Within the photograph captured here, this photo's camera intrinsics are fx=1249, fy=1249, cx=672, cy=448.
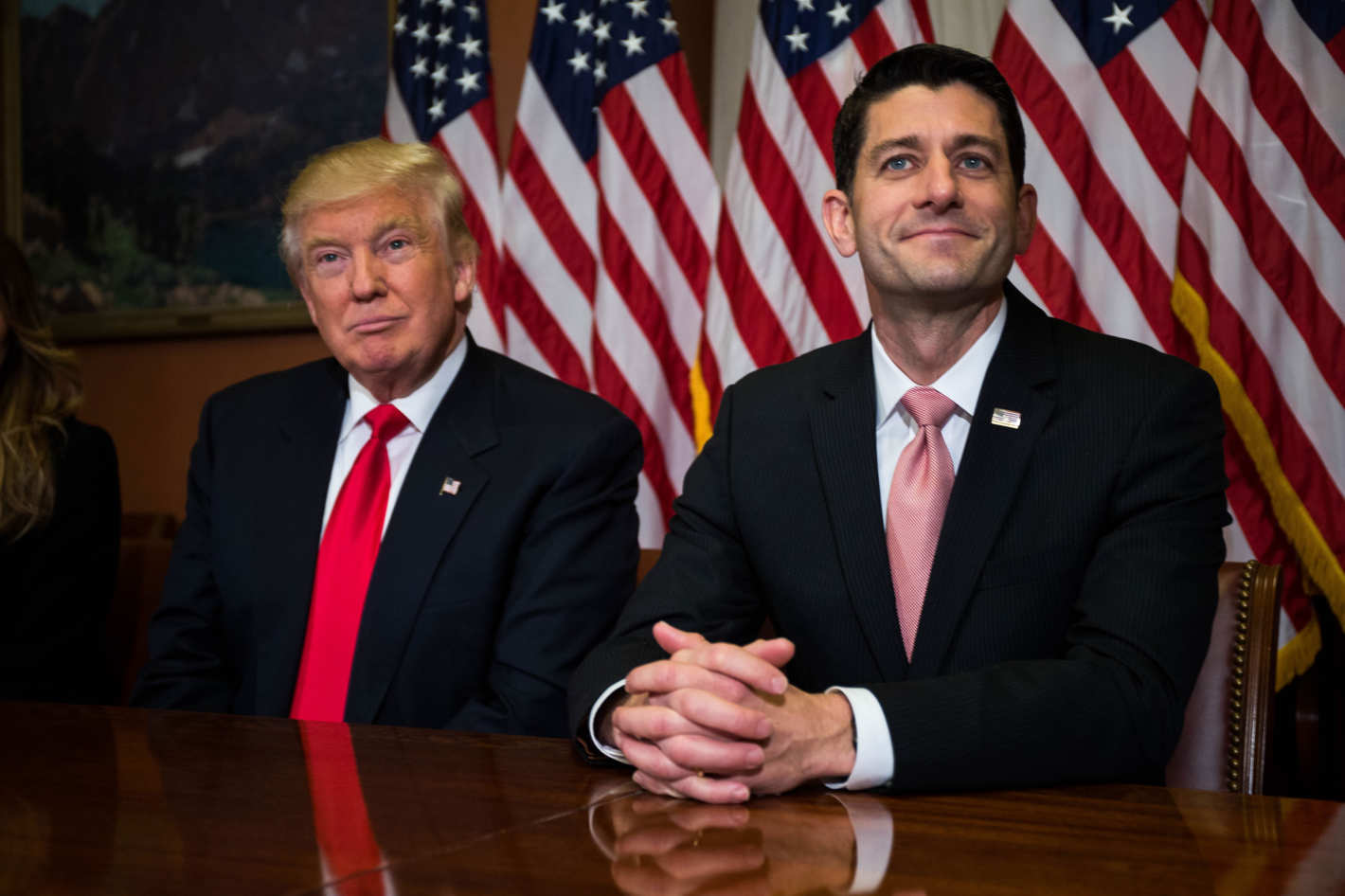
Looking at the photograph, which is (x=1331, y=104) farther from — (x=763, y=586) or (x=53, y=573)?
(x=53, y=573)

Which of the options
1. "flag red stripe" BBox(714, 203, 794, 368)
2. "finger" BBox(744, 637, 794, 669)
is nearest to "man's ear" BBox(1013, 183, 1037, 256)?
"finger" BBox(744, 637, 794, 669)

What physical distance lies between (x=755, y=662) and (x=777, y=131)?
2551mm

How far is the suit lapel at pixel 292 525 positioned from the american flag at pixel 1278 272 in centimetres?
209

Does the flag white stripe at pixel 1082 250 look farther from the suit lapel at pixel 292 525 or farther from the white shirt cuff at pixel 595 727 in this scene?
the white shirt cuff at pixel 595 727

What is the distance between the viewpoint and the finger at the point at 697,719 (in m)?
1.27

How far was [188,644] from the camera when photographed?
2.46 m

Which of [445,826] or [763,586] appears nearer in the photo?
[445,826]

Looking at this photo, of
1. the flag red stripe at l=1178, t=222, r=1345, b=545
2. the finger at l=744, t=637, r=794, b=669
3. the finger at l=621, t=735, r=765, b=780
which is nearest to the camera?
the finger at l=621, t=735, r=765, b=780

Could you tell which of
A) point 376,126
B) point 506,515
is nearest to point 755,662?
point 506,515

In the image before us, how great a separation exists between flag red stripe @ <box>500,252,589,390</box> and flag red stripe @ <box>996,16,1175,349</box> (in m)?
1.52

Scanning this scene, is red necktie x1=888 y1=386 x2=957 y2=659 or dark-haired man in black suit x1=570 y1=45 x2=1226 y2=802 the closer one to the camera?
dark-haired man in black suit x1=570 y1=45 x2=1226 y2=802

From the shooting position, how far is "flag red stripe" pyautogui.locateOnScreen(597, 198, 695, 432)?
3793 mm

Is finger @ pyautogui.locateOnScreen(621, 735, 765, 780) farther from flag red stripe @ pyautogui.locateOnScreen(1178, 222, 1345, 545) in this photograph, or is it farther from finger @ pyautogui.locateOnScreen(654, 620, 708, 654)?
flag red stripe @ pyautogui.locateOnScreen(1178, 222, 1345, 545)

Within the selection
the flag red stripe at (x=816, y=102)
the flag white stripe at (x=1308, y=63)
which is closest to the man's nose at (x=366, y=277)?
the flag red stripe at (x=816, y=102)
